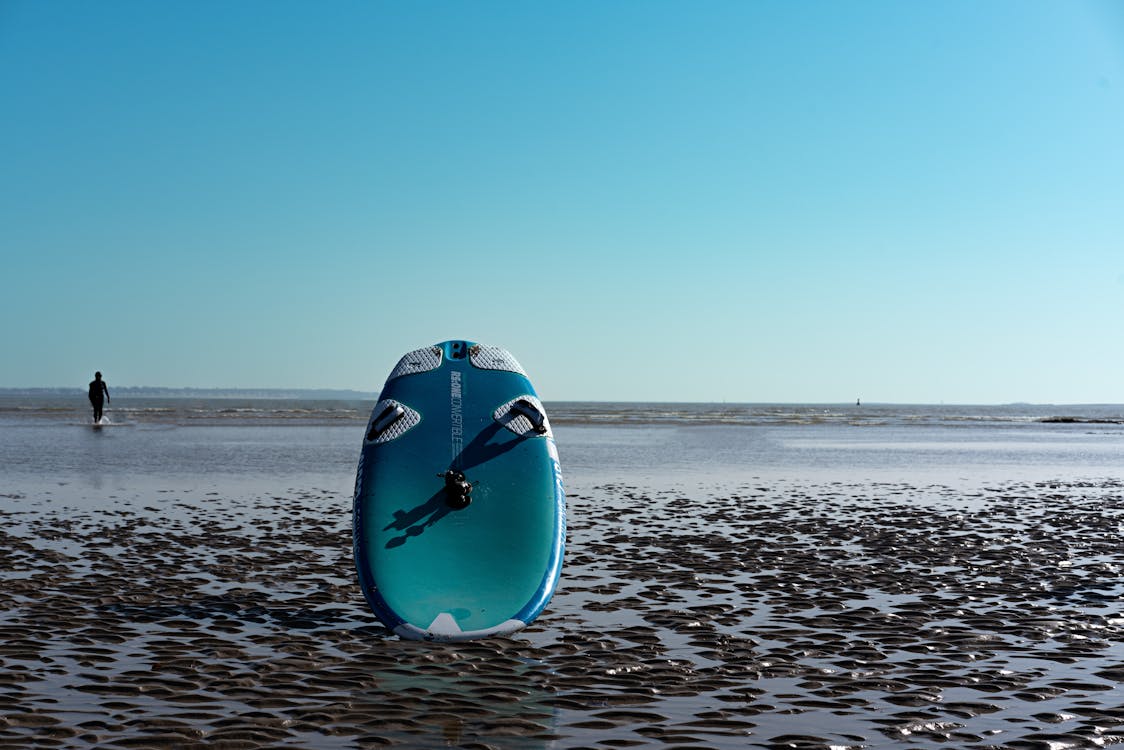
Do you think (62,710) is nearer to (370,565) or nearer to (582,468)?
(370,565)

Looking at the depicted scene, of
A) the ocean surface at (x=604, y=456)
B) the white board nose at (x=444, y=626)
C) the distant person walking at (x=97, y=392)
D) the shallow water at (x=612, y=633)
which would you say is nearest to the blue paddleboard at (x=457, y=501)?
the white board nose at (x=444, y=626)

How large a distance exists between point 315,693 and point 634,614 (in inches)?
124

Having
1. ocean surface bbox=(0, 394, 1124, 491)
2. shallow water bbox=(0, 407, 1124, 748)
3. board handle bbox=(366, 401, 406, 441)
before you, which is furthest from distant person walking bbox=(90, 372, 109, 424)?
board handle bbox=(366, 401, 406, 441)

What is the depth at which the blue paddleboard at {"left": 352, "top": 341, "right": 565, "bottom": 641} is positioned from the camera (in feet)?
24.7

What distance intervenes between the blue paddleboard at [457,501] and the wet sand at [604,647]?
315 mm

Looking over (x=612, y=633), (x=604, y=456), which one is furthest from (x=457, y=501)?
(x=604, y=456)

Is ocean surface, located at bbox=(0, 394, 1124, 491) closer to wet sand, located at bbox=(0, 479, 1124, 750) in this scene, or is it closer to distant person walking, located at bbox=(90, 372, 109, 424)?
distant person walking, located at bbox=(90, 372, 109, 424)

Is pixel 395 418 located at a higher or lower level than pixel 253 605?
higher

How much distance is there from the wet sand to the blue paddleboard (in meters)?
0.31

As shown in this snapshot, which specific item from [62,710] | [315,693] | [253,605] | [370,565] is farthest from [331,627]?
[62,710]

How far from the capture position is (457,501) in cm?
809

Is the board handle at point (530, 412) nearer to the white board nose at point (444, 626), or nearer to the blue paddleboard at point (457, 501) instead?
the blue paddleboard at point (457, 501)

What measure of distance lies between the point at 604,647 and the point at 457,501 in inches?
70.2

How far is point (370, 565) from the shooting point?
779 centimetres
